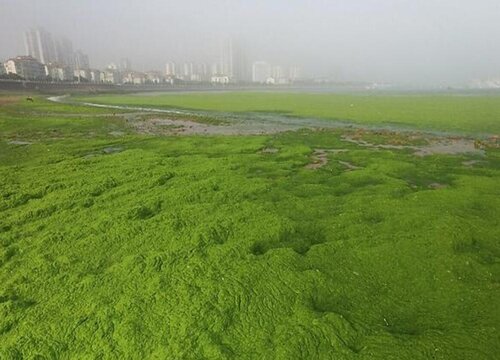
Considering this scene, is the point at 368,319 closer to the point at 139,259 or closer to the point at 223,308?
the point at 223,308

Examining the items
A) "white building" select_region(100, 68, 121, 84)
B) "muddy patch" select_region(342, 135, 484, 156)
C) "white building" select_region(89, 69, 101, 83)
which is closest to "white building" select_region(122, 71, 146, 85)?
"white building" select_region(100, 68, 121, 84)

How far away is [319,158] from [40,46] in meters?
193

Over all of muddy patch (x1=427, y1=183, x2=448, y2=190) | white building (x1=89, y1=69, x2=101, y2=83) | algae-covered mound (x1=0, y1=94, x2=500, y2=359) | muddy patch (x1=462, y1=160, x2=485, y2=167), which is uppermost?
white building (x1=89, y1=69, x2=101, y2=83)

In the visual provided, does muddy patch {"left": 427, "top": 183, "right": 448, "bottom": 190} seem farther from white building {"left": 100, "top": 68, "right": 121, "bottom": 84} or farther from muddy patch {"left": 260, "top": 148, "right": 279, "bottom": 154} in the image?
white building {"left": 100, "top": 68, "right": 121, "bottom": 84}

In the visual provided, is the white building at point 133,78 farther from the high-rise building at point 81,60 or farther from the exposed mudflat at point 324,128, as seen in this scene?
the exposed mudflat at point 324,128

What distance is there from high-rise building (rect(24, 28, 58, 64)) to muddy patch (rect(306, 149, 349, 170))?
7165 inches

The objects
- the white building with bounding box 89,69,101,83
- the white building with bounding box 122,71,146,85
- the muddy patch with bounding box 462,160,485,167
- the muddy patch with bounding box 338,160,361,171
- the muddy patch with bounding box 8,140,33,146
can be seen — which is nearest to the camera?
the muddy patch with bounding box 338,160,361,171

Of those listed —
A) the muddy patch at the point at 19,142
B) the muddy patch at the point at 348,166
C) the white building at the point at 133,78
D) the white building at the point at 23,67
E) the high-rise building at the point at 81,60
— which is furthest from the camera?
the high-rise building at the point at 81,60

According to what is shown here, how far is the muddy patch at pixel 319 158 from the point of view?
39.1 ft

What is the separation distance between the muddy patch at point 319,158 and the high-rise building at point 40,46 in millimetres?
181992

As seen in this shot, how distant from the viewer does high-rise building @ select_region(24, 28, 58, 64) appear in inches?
6516

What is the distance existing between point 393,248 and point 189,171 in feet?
20.8

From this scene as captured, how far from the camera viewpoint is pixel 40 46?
168 m

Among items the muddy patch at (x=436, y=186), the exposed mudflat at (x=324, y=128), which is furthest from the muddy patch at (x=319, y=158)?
the muddy patch at (x=436, y=186)
